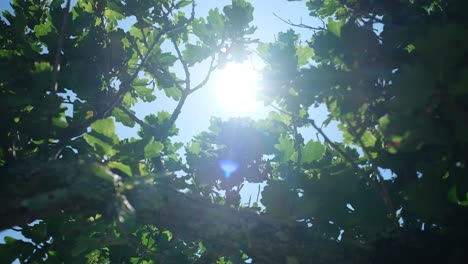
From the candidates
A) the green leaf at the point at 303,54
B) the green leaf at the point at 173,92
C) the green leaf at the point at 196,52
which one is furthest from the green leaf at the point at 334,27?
the green leaf at the point at 173,92

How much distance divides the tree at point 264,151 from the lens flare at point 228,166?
56mm

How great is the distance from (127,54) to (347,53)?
2.80m

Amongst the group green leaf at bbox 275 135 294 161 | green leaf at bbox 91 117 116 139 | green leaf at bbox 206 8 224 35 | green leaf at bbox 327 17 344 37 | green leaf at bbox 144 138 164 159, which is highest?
green leaf at bbox 206 8 224 35

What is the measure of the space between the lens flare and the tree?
56mm

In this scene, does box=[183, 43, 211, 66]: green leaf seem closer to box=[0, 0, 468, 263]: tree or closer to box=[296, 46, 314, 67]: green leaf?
box=[0, 0, 468, 263]: tree

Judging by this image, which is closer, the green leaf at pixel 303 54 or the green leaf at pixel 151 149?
the green leaf at pixel 151 149

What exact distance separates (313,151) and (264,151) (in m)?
0.47

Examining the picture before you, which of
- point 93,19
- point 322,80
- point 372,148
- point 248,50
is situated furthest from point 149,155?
point 93,19

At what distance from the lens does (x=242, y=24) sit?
407 centimetres

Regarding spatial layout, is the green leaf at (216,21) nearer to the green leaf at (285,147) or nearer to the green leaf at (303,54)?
the green leaf at (303,54)

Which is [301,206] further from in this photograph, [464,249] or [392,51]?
[392,51]

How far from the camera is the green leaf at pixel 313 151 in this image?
3408mm

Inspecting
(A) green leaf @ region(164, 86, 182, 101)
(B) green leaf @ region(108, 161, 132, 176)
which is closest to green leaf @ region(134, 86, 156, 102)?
(A) green leaf @ region(164, 86, 182, 101)

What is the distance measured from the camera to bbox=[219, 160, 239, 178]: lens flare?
3568 mm
